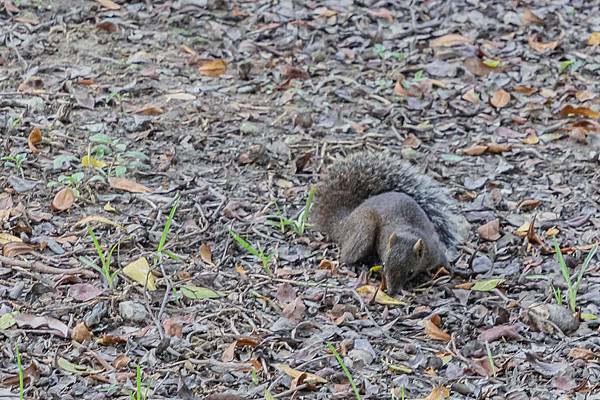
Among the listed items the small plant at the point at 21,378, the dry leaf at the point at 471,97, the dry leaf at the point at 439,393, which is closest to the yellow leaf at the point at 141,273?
the small plant at the point at 21,378

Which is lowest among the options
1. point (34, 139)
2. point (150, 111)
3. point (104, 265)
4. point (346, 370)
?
point (150, 111)

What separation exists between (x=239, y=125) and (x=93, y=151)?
939 mm

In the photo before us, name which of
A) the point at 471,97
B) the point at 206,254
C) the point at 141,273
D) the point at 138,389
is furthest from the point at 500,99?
the point at 138,389

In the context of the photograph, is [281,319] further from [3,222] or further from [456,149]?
[456,149]

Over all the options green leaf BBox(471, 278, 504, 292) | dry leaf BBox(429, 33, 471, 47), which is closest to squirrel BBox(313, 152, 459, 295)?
green leaf BBox(471, 278, 504, 292)

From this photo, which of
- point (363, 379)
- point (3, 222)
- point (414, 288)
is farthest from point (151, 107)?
point (363, 379)

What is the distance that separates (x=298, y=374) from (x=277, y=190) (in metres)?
1.76

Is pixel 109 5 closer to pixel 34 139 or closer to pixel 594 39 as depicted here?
pixel 34 139

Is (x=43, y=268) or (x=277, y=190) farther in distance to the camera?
(x=277, y=190)

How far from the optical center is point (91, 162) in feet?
17.4

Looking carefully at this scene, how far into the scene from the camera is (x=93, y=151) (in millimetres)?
5430

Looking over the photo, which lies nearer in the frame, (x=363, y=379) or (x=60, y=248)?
(x=363, y=379)

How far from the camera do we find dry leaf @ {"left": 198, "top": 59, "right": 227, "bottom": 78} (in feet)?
21.5

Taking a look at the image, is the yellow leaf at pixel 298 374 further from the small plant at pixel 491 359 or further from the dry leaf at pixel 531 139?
the dry leaf at pixel 531 139
